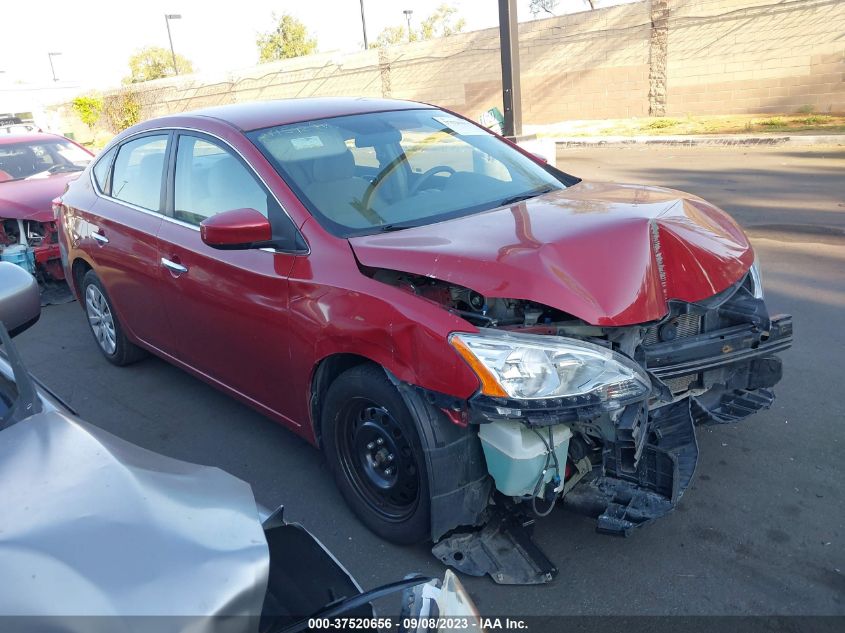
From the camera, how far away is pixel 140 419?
4.61m

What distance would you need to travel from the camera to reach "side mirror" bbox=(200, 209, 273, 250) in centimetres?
319

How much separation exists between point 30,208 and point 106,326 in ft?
9.14

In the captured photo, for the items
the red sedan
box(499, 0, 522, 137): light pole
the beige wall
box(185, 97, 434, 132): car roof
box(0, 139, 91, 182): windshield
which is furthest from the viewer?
the beige wall

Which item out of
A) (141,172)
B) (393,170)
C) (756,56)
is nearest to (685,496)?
(393,170)

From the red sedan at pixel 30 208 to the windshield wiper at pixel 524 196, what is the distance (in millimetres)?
5441

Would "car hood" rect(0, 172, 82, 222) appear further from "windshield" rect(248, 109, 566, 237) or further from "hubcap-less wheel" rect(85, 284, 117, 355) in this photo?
"windshield" rect(248, 109, 566, 237)

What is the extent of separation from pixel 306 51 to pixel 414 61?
112 feet

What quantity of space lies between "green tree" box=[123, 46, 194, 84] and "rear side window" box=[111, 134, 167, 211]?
193ft

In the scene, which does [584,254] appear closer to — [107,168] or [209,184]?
[209,184]

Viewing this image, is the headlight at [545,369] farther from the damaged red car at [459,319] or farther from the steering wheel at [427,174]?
the steering wheel at [427,174]

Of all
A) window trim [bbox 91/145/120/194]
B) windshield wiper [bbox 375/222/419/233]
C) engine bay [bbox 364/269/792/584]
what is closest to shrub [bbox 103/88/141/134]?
window trim [bbox 91/145/120/194]

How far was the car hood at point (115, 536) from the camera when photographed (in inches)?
55.4

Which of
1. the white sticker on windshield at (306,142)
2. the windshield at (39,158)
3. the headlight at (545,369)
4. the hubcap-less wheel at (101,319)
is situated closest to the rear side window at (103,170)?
the hubcap-less wheel at (101,319)

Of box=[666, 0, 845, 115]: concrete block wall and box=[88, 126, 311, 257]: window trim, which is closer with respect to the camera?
box=[88, 126, 311, 257]: window trim
